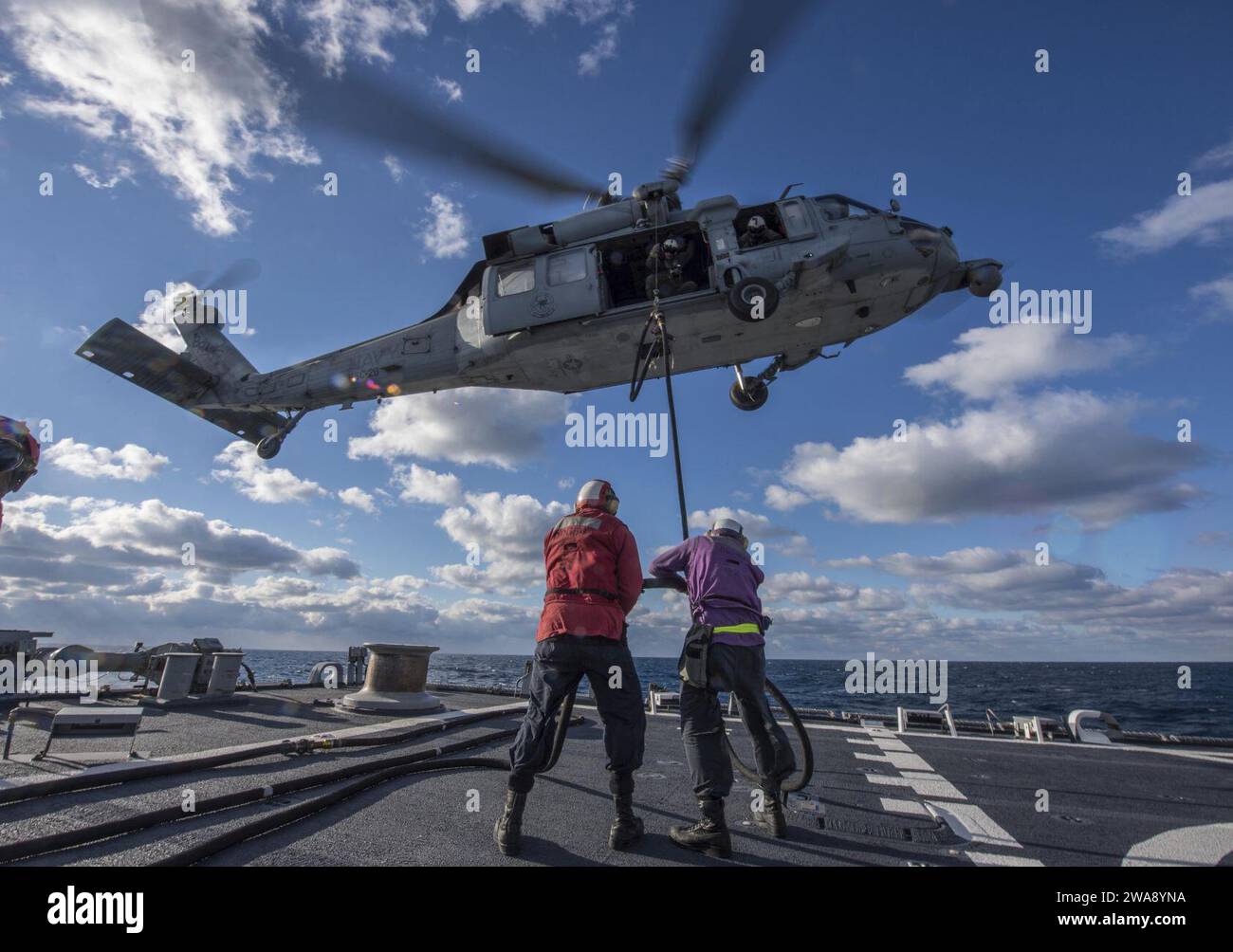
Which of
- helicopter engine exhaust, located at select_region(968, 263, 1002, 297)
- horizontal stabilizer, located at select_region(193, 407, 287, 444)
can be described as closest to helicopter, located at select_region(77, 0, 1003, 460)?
helicopter engine exhaust, located at select_region(968, 263, 1002, 297)

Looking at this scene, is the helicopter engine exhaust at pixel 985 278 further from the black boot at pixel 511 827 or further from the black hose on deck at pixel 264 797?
the black boot at pixel 511 827

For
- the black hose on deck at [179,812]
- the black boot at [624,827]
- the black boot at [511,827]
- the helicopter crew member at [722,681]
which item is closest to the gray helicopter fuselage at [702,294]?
the helicopter crew member at [722,681]

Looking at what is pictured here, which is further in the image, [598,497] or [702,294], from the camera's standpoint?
[702,294]

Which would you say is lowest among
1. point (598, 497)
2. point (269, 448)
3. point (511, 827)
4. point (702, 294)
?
point (511, 827)

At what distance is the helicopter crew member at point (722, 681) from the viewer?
12.5 feet

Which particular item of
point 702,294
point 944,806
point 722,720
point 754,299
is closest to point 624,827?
point 722,720

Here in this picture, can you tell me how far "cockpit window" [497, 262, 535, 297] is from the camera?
12117 mm

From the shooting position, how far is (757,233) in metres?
11.8

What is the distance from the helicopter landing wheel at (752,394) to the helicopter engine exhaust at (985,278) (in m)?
4.55

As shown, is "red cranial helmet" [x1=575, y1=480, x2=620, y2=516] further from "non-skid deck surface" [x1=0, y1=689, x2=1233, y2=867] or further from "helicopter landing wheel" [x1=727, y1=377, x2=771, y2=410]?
"helicopter landing wheel" [x1=727, y1=377, x2=771, y2=410]

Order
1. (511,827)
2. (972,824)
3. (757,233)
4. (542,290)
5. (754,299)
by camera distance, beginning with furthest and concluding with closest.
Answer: (542,290), (757,233), (754,299), (972,824), (511,827)

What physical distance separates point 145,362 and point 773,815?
18572 mm

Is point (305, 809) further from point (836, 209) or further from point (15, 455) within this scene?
point (836, 209)
